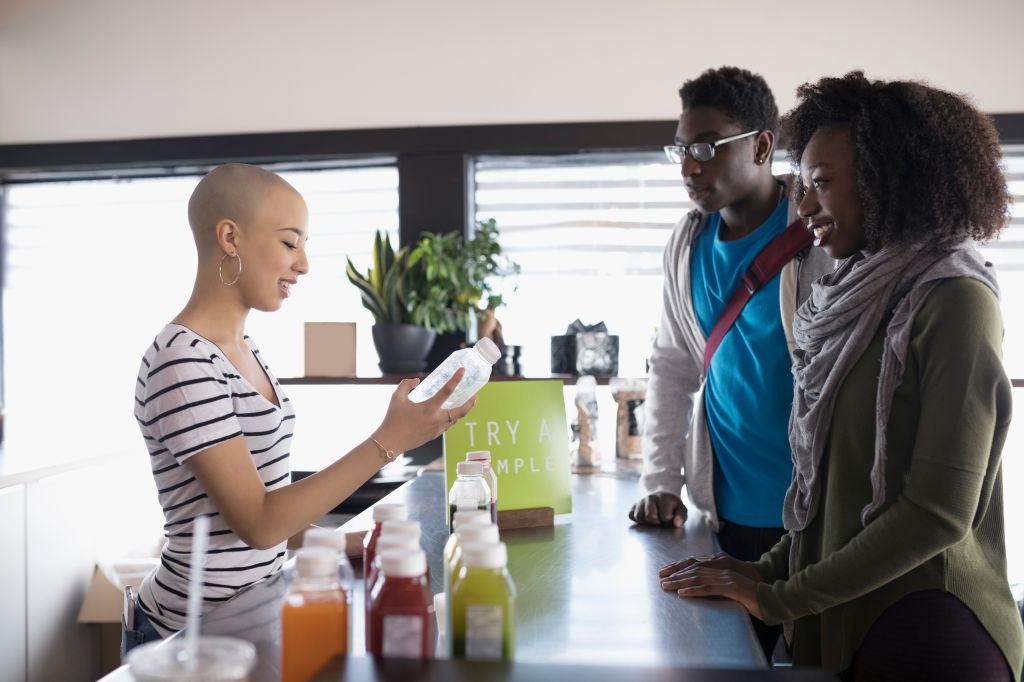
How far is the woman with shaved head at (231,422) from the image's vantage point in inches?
51.9

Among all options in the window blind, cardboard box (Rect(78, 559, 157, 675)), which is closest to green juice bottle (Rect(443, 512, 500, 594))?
cardboard box (Rect(78, 559, 157, 675))

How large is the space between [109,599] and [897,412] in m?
2.66

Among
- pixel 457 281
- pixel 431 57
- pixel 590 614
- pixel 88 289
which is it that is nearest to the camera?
pixel 590 614

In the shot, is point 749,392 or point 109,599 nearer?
point 749,392

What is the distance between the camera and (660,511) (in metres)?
1.89

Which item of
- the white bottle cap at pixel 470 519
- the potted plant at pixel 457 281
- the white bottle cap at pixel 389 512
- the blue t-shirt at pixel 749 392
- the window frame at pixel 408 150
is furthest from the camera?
the window frame at pixel 408 150

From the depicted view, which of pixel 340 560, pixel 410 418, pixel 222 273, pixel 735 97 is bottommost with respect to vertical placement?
pixel 340 560

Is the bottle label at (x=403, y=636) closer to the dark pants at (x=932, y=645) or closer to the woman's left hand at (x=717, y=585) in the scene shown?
the woman's left hand at (x=717, y=585)

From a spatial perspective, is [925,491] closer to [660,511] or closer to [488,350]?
[488,350]

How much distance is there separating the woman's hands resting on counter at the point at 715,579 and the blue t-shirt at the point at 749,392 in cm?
35

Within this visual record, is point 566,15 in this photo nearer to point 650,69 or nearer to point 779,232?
point 650,69

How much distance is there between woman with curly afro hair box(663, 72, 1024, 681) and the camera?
3.93 ft

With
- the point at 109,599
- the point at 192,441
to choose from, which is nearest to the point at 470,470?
the point at 192,441

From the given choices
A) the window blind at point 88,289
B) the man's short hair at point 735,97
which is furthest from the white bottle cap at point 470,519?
the window blind at point 88,289
